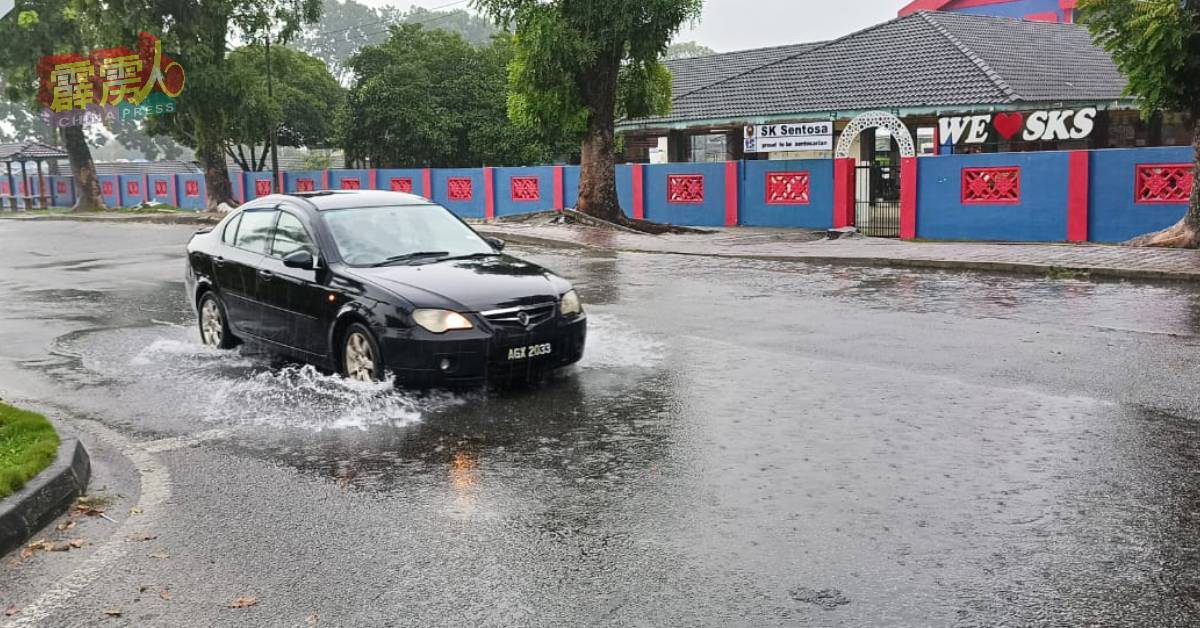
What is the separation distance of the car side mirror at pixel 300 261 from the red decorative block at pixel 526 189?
2282 cm

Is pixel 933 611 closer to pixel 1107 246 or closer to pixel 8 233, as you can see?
pixel 1107 246

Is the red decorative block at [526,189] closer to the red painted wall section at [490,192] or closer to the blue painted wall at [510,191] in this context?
the blue painted wall at [510,191]

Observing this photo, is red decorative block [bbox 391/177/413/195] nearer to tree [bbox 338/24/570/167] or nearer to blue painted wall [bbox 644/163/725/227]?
tree [bbox 338/24/570/167]

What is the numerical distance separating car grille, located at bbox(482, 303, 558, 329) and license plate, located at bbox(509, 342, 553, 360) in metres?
0.16

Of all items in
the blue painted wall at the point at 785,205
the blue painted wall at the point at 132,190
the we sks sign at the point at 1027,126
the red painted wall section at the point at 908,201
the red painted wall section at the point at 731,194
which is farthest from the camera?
the blue painted wall at the point at 132,190

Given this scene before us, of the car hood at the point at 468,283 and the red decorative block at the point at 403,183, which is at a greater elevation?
the red decorative block at the point at 403,183

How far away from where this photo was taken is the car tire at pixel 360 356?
8.57 meters

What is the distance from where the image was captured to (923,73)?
3003 cm

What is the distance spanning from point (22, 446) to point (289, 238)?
11.6ft

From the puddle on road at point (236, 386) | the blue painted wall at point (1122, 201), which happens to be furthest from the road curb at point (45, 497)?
the blue painted wall at point (1122, 201)

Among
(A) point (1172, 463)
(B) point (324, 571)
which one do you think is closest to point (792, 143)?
(A) point (1172, 463)

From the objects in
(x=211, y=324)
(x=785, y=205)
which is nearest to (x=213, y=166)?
(x=785, y=205)

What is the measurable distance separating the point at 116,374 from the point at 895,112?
23.1m

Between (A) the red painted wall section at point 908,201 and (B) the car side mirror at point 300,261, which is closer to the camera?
(B) the car side mirror at point 300,261
